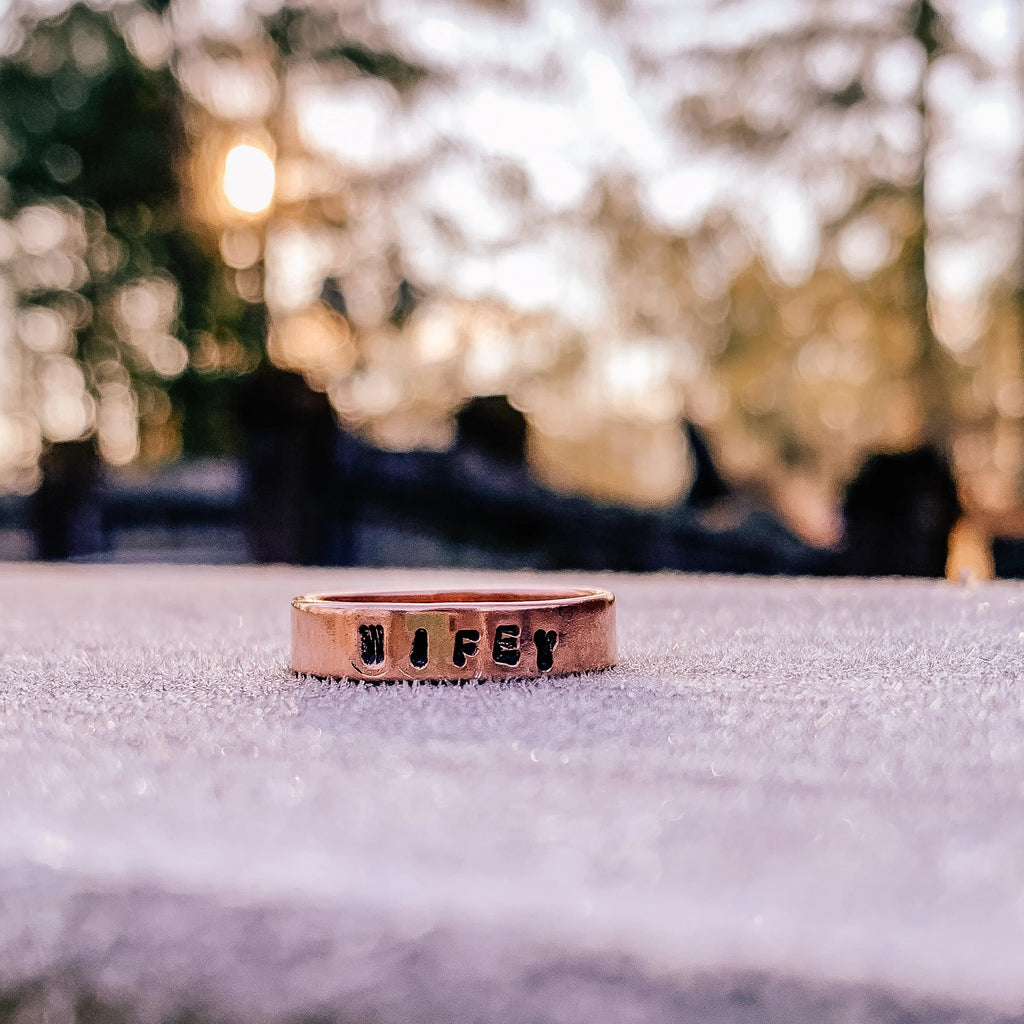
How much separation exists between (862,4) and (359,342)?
478cm

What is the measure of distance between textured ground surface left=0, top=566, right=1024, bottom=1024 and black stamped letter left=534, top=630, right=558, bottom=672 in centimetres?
8

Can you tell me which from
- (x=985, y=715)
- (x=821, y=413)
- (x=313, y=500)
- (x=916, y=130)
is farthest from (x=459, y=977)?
(x=821, y=413)

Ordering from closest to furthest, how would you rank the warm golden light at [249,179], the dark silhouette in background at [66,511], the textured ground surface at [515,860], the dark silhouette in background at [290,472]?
the textured ground surface at [515,860], the dark silhouette in background at [290,472], the dark silhouette in background at [66,511], the warm golden light at [249,179]

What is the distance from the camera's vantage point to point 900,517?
480 cm

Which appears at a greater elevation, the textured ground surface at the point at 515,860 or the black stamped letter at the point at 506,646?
the black stamped letter at the point at 506,646

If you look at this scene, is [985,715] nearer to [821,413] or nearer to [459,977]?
[459,977]

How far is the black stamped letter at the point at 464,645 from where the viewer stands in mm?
750

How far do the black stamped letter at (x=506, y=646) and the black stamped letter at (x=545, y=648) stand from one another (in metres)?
0.02

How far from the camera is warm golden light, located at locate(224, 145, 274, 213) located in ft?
26.8

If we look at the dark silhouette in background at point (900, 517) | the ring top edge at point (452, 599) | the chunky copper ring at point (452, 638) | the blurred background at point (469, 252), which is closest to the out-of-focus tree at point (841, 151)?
the blurred background at point (469, 252)

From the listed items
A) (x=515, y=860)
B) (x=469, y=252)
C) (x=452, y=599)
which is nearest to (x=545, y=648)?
(x=452, y=599)

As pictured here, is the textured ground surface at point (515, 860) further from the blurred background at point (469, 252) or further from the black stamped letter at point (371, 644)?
the blurred background at point (469, 252)

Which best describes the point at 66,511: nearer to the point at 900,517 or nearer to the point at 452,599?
the point at 900,517

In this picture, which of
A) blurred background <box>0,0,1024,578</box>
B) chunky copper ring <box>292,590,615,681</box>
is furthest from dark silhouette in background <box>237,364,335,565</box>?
chunky copper ring <box>292,590,615,681</box>
